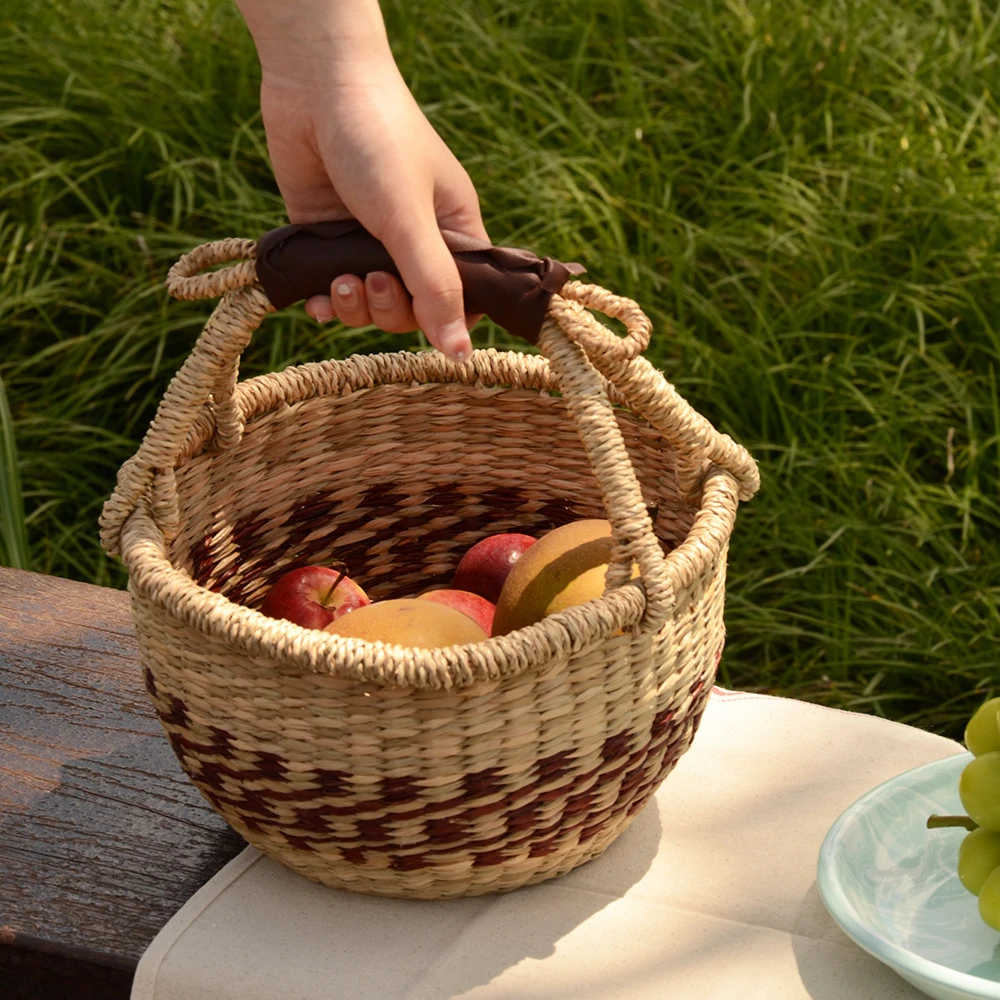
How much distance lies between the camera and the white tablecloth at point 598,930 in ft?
2.71

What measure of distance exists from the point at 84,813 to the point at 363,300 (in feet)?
1.56

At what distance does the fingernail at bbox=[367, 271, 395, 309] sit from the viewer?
2.86 ft

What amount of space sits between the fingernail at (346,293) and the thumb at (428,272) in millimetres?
37

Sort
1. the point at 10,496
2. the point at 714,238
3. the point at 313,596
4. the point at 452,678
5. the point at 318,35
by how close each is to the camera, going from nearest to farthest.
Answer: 1. the point at 452,678
2. the point at 318,35
3. the point at 313,596
4. the point at 10,496
5. the point at 714,238

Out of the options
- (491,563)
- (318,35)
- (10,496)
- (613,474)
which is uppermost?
(318,35)

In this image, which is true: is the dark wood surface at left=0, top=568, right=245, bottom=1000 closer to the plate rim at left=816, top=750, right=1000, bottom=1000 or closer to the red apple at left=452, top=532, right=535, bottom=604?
the red apple at left=452, top=532, right=535, bottom=604

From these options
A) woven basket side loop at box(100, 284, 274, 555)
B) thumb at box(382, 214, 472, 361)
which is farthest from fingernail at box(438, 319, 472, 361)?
woven basket side loop at box(100, 284, 274, 555)

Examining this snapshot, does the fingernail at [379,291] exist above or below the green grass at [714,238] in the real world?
above

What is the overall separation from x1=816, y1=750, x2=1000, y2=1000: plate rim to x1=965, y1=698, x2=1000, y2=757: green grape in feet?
0.32

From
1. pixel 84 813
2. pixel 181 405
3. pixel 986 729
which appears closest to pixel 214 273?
pixel 181 405

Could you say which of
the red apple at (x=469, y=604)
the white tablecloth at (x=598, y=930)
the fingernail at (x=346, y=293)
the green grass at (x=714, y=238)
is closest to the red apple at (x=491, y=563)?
the red apple at (x=469, y=604)

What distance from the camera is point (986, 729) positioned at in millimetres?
851

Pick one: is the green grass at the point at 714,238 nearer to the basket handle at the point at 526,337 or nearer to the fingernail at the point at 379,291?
the basket handle at the point at 526,337

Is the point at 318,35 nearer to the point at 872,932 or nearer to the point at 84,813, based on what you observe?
the point at 84,813
